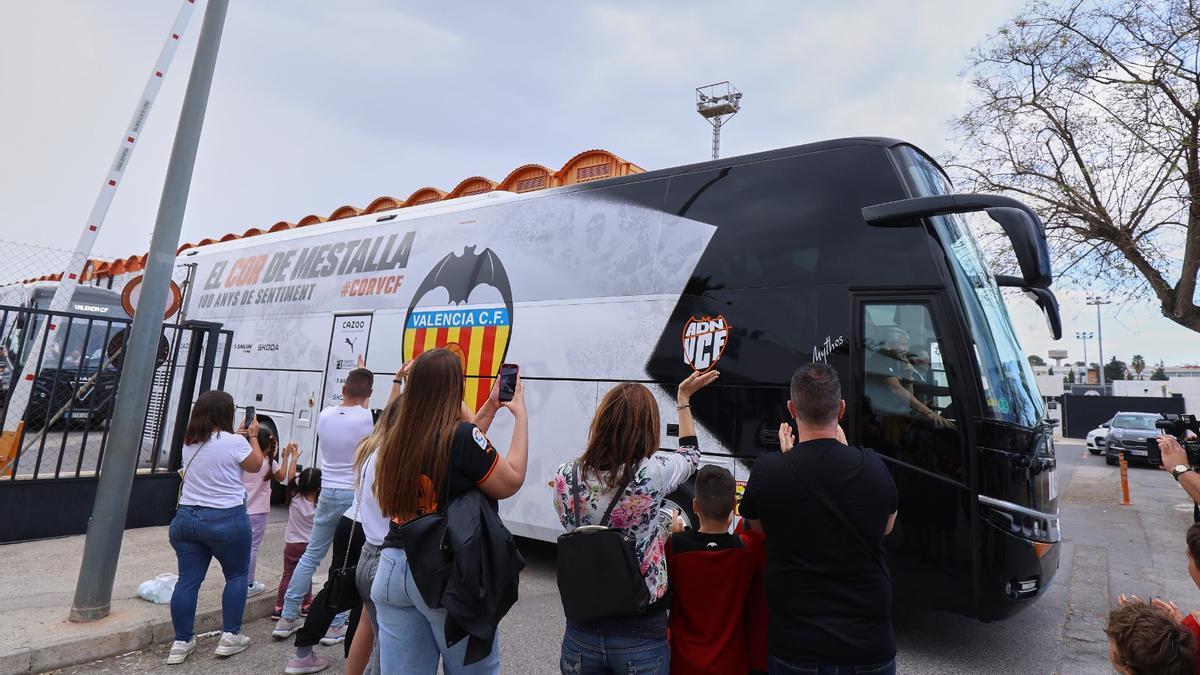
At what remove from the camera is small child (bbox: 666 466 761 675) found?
236 centimetres

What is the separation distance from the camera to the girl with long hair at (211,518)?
3.87 metres

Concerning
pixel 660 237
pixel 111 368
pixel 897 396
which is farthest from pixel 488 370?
pixel 111 368

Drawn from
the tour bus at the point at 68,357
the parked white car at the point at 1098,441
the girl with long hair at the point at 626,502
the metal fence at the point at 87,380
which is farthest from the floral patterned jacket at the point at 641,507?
the parked white car at the point at 1098,441

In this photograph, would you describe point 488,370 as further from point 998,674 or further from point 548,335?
point 998,674

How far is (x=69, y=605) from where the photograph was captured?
4777 mm

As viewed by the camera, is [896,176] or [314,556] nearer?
[314,556]

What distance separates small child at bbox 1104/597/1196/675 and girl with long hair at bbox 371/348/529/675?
6.84 feet

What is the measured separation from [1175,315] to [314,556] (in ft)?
48.2

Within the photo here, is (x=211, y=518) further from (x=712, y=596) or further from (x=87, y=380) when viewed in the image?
(x=87, y=380)

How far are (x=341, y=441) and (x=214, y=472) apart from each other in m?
0.75

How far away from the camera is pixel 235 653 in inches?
166

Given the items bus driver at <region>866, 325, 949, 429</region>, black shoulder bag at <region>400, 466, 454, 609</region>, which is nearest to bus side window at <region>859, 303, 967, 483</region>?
bus driver at <region>866, 325, 949, 429</region>

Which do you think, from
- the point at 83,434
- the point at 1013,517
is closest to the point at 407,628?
the point at 1013,517

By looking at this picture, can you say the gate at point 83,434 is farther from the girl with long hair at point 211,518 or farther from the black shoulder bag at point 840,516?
the black shoulder bag at point 840,516
